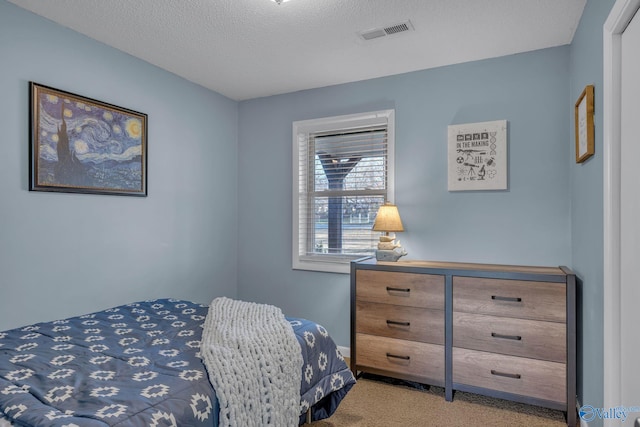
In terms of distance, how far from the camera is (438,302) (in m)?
2.61

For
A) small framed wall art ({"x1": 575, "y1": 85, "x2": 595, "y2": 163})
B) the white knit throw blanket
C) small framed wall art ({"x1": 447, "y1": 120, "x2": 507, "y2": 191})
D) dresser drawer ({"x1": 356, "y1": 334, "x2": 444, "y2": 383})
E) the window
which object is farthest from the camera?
the window

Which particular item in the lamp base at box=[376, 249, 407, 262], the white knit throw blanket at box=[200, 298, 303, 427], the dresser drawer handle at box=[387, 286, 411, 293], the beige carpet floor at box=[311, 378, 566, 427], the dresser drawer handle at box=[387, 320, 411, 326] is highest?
the lamp base at box=[376, 249, 407, 262]

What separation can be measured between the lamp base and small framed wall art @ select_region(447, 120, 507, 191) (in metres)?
0.66

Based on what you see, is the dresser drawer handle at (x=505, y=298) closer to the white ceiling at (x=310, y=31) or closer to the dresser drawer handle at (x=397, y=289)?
the dresser drawer handle at (x=397, y=289)

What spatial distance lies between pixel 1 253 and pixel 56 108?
0.93 metres

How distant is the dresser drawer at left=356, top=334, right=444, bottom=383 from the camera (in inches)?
103

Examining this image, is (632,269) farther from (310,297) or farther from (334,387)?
(310,297)

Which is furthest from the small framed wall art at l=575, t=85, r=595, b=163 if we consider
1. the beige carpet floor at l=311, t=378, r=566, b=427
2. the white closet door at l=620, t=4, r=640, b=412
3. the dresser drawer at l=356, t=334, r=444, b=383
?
the beige carpet floor at l=311, t=378, r=566, b=427

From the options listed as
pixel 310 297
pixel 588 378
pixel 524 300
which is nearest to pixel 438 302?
pixel 524 300

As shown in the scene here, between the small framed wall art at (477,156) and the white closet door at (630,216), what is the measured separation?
4.57 feet

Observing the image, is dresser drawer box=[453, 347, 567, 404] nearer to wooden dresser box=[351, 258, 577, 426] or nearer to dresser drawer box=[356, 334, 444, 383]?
wooden dresser box=[351, 258, 577, 426]

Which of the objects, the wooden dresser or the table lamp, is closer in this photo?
the wooden dresser

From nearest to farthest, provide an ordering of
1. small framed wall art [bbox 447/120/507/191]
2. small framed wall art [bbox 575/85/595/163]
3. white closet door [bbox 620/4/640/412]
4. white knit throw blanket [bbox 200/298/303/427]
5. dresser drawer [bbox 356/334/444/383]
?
1. white closet door [bbox 620/4/640/412]
2. white knit throw blanket [bbox 200/298/303/427]
3. small framed wall art [bbox 575/85/595/163]
4. dresser drawer [bbox 356/334/444/383]
5. small framed wall art [bbox 447/120/507/191]

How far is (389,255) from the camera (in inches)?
115
